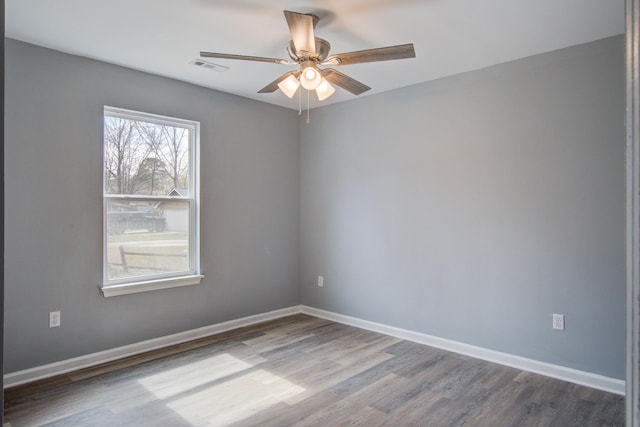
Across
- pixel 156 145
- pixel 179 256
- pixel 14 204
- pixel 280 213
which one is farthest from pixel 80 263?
pixel 280 213

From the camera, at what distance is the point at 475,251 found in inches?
141

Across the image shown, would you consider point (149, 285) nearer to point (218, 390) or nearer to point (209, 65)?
point (218, 390)

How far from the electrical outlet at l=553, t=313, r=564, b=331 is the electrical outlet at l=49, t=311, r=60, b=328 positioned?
387 cm

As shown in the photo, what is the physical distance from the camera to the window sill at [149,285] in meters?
3.41

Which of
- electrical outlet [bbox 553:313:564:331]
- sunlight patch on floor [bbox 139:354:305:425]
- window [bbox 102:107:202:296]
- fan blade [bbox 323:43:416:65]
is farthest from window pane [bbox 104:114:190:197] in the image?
electrical outlet [bbox 553:313:564:331]

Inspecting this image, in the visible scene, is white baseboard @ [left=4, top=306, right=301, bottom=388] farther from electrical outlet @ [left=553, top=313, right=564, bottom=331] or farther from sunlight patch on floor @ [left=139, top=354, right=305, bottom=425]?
electrical outlet @ [left=553, top=313, right=564, bottom=331]

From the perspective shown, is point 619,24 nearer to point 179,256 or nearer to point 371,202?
point 371,202

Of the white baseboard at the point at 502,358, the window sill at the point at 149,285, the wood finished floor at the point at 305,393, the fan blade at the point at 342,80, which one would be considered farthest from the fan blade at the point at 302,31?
the white baseboard at the point at 502,358

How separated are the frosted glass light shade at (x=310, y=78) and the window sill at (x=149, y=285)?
2276mm

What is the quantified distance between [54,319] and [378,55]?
3.08 meters

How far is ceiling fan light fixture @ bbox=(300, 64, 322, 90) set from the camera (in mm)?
2611

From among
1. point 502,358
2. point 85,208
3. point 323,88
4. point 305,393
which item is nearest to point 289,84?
point 323,88

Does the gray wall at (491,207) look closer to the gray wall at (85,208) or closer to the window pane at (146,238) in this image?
the gray wall at (85,208)

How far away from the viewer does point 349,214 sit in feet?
15.0
